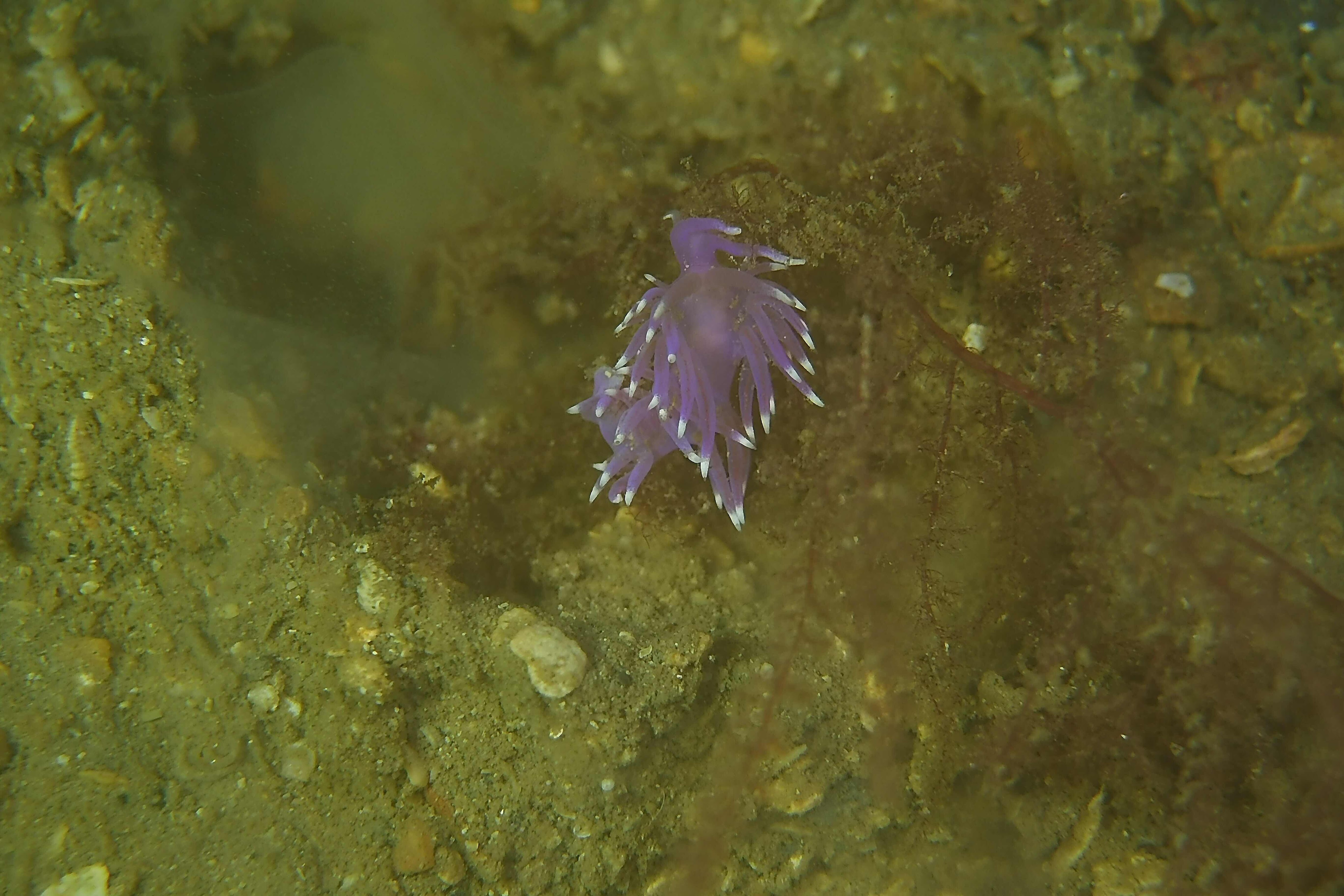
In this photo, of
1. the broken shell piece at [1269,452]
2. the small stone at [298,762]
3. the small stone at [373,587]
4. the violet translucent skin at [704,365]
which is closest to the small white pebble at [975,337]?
the violet translucent skin at [704,365]

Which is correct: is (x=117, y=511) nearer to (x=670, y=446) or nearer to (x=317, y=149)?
(x=317, y=149)

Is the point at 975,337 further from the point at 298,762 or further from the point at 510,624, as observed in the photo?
the point at 298,762

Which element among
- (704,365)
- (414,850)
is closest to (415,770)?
(414,850)

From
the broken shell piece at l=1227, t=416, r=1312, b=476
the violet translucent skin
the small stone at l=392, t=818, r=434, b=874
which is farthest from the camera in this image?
the broken shell piece at l=1227, t=416, r=1312, b=476

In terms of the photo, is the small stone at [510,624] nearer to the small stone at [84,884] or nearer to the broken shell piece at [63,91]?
the small stone at [84,884]

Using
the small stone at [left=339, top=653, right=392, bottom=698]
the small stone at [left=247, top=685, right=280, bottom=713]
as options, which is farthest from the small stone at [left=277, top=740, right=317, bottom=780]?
the small stone at [left=339, top=653, right=392, bottom=698]

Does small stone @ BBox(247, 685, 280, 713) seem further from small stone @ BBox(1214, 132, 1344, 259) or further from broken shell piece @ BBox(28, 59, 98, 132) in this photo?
small stone @ BBox(1214, 132, 1344, 259)
